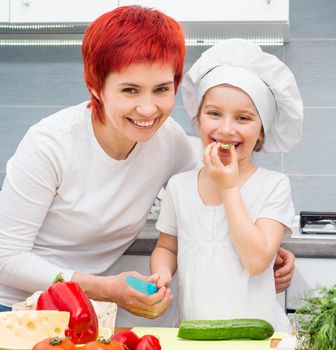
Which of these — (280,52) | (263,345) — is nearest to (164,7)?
(280,52)

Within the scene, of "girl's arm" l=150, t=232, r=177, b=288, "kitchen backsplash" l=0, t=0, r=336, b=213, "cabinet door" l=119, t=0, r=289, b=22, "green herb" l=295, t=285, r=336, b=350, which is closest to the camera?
"green herb" l=295, t=285, r=336, b=350

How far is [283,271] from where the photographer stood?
1929mm

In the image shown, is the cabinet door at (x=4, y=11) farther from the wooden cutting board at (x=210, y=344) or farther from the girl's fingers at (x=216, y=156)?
the wooden cutting board at (x=210, y=344)

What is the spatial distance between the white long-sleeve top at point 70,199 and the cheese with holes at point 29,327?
592 mm

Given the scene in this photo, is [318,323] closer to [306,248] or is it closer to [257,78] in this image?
[257,78]

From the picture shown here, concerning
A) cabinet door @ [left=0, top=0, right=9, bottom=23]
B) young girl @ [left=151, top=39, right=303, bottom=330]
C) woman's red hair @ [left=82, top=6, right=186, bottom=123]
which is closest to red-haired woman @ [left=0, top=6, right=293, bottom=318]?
woman's red hair @ [left=82, top=6, right=186, bottom=123]

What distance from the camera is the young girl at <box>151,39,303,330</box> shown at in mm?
1754

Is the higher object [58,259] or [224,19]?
[224,19]

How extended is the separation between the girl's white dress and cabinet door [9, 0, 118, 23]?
1157mm

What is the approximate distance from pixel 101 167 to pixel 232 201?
341mm

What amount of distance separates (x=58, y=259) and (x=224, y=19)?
118 cm

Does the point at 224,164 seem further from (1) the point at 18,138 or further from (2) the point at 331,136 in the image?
(1) the point at 18,138

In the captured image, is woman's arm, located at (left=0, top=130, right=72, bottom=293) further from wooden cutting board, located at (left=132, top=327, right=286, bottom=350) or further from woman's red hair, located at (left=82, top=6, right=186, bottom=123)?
wooden cutting board, located at (left=132, top=327, right=286, bottom=350)

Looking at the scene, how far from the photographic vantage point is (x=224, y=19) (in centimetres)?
279
